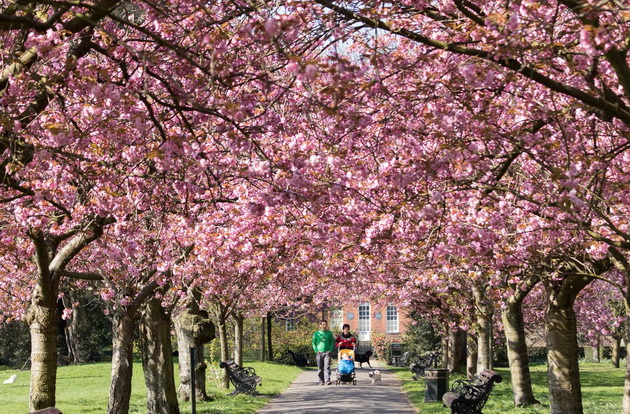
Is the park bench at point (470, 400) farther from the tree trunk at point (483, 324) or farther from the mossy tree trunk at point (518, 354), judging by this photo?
the tree trunk at point (483, 324)

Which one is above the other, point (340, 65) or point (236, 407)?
point (340, 65)

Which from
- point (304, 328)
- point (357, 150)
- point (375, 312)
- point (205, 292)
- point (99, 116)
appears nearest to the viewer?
point (99, 116)

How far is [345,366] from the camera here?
79.6 ft

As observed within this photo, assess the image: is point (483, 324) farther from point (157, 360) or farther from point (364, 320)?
point (364, 320)

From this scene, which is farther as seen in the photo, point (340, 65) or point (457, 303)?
point (457, 303)

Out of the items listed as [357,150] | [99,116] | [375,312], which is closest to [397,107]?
[357,150]

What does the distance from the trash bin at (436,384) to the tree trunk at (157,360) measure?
263 inches

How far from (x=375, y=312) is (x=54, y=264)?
51.3 m

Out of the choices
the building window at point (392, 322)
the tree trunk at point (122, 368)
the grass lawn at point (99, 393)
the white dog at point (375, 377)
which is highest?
the building window at point (392, 322)

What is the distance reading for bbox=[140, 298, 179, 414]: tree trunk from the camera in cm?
1534

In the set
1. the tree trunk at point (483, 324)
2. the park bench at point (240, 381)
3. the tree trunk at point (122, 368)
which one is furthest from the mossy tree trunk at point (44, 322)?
the tree trunk at point (483, 324)

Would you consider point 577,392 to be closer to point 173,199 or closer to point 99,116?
point 173,199

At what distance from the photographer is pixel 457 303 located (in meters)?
26.1

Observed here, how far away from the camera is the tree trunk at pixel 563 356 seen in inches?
540
